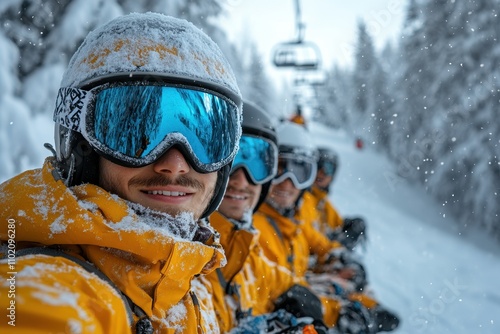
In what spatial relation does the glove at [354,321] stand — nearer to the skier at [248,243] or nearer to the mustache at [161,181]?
the skier at [248,243]

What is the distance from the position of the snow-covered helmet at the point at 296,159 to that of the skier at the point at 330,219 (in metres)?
2.15

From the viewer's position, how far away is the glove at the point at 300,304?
8.48ft

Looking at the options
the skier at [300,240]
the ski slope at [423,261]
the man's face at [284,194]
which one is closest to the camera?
the skier at [300,240]

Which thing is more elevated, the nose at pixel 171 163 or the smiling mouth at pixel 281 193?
the nose at pixel 171 163

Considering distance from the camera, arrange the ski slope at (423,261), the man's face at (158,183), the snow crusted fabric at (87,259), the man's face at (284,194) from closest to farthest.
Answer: the snow crusted fabric at (87,259), the man's face at (158,183), the man's face at (284,194), the ski slope at (423,261)

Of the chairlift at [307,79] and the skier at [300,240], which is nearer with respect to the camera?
the skier at [300,240]

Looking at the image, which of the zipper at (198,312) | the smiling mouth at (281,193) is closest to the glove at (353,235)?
the smiling mouth at (281,193)

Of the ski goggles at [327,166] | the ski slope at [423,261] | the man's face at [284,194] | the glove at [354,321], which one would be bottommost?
the ski slope at [423,261]

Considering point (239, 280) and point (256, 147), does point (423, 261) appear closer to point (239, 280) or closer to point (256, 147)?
point (256, 147)

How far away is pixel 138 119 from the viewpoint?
1447 millimetres

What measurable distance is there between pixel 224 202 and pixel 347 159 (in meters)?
31.0

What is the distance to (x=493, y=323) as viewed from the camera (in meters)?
5.95

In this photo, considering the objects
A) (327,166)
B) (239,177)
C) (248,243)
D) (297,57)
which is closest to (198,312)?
(248,243)

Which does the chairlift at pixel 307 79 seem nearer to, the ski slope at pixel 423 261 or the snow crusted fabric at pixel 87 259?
the ski slope at pixel 423 261
